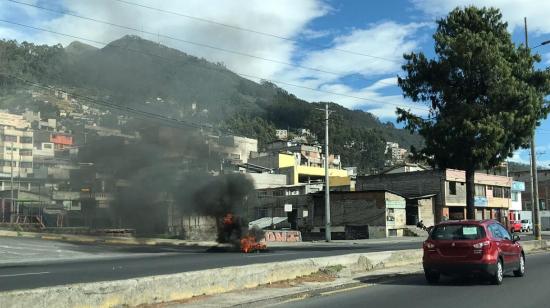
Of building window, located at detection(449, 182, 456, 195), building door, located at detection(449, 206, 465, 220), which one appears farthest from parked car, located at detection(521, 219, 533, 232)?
building window, located at detection(449, 182, 456, 195)

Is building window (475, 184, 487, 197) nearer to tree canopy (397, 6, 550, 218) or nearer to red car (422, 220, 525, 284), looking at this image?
tree canopy (397, 6, 550, 218)

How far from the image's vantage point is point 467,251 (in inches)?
475

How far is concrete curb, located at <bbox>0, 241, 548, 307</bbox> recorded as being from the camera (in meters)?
7.10

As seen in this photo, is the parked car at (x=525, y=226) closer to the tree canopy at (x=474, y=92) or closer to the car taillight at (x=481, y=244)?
the tree canopy at (x=474, y=92)

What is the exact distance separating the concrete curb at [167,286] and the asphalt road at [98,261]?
13.7 ft

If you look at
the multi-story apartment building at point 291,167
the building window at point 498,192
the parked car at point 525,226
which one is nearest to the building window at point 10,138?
the multi-story apartment building at point 291,167

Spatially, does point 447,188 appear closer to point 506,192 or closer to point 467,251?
point 506,192

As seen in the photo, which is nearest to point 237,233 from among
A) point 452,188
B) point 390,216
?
point 390,216

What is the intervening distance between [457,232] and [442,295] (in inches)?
101

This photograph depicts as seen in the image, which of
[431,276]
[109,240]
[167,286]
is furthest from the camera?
[109,240]

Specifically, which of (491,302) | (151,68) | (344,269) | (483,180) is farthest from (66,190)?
(483,180)

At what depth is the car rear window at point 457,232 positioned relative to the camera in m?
12.4

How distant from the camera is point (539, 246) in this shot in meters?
25.2

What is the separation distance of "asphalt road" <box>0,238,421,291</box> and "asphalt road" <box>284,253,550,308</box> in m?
6.03
